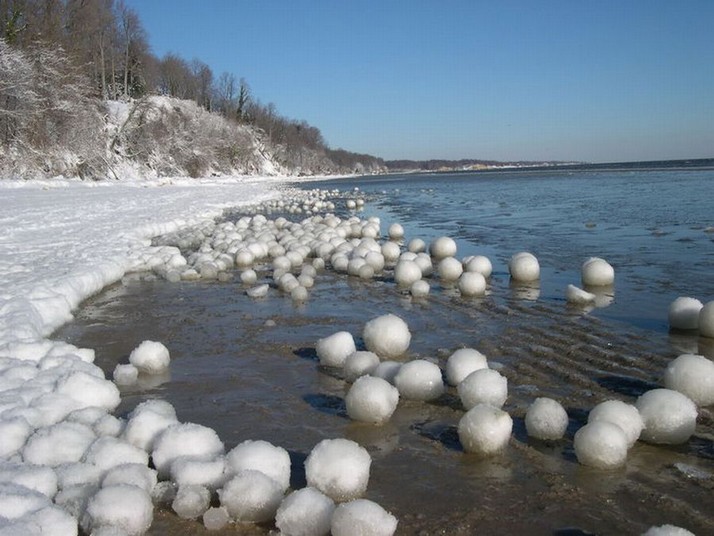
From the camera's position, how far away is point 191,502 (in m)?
2.78

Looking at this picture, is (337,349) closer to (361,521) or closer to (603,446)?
(603,446)

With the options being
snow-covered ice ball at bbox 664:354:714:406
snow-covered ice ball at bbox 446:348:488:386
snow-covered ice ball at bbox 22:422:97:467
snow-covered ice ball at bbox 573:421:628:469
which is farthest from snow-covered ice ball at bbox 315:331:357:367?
snow-covered ice ball at bbox 664:354:714:406

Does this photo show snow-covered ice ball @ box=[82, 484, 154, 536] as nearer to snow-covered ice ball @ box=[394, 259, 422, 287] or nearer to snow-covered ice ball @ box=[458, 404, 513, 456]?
snow-covered ice ball @ box=[458, 404, 513, 456]

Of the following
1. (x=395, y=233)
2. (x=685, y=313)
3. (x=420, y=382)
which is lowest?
(x=420, y=382)

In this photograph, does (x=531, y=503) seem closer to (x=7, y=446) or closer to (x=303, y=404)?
(x=303, y=404)

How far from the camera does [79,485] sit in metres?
2.89

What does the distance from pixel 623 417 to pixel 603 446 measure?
266 millimetres

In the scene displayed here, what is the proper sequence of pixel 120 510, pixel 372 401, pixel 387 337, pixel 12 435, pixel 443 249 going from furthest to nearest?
pixel 443 249 < pixel 387 337 < pixel 372 401 < pixel 12 435 < pixel 120 510

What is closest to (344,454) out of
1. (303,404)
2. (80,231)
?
(303,404)

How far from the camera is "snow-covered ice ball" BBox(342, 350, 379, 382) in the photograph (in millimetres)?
4410

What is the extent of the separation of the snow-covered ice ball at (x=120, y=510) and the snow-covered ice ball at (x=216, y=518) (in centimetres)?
26

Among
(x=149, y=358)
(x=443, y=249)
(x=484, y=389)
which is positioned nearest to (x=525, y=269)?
(x=443, y=249)

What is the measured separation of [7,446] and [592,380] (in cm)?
384

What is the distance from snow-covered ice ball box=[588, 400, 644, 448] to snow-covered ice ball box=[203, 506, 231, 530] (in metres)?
2.03
